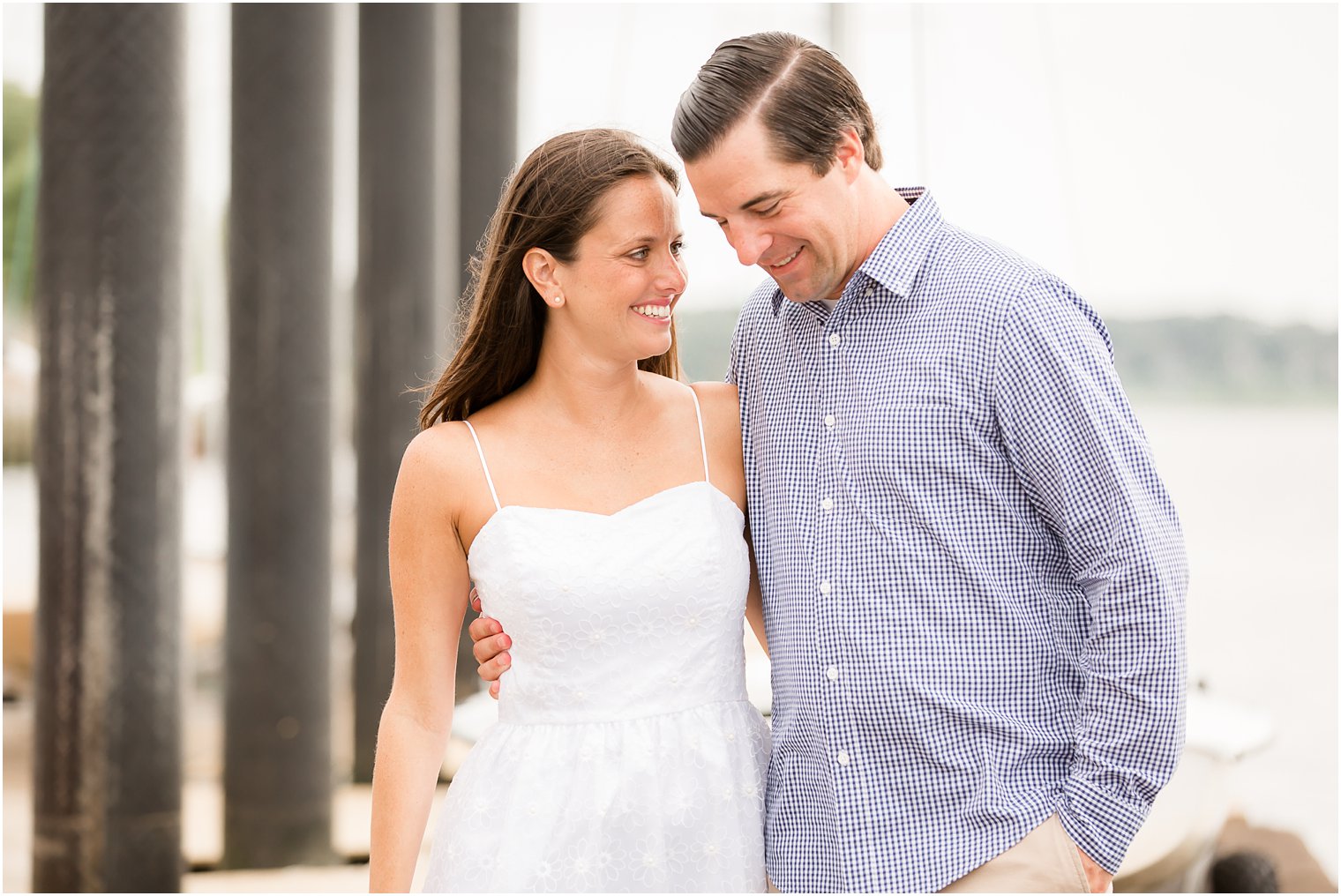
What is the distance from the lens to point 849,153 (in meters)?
1.87

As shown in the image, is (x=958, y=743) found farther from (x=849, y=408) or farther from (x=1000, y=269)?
(x=1000, y=269)

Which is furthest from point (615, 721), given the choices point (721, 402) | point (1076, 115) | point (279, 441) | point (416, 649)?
point (1076, 115)

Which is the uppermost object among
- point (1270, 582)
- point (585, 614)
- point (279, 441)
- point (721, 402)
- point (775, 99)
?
point (775, 99)

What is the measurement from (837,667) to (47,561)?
9.23ft

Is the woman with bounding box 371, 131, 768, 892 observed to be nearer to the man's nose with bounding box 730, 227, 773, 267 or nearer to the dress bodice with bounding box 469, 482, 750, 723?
the dress bodice with bounding box 469, 482, 750, 723

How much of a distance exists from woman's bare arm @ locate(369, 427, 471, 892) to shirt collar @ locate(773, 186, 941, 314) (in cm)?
71

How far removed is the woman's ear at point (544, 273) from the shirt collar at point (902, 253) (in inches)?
18.9

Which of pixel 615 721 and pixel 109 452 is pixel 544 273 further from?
pixel 109 452

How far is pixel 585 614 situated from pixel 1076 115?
52.1ft

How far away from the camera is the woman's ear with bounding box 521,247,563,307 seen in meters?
2.06

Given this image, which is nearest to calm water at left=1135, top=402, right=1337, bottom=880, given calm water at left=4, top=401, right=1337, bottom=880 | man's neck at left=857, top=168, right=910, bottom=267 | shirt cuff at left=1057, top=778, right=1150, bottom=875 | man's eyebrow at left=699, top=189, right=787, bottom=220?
calm water at left=4, top=401, right=1337, bottom=880

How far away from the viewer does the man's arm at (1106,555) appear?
5.47 ft

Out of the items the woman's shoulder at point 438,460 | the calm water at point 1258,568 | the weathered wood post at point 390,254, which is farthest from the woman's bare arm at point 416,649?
the weathered wood post at point 390,254

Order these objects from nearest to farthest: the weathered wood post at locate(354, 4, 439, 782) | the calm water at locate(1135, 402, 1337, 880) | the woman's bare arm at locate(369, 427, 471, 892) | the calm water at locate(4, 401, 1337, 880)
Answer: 1. the woman's bare arm at locate(369, 427, 471, 892)
2. the weathered wood post at locate(354, 4, 439, 782)
3. the calm water at locate(1135, 402, 1337, 880)
4. the calm water at locate(4, 401, 1337, 880)
